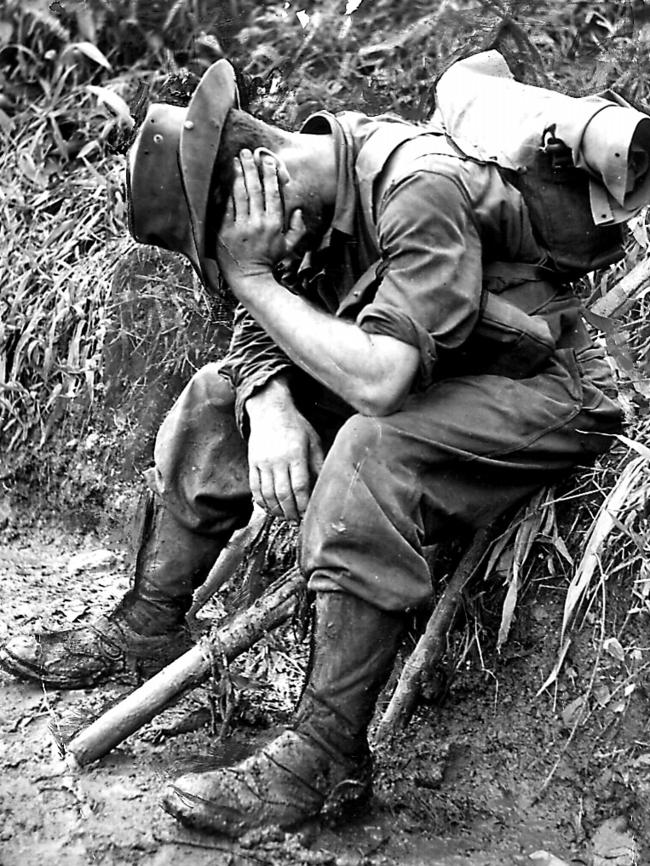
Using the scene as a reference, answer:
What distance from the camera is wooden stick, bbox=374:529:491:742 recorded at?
101 inches

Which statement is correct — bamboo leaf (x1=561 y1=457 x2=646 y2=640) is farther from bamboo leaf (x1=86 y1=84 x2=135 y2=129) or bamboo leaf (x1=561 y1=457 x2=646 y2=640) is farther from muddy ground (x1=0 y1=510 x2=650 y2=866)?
bamboo leaf (x1=86 y1=84 x2=135 y2=129)

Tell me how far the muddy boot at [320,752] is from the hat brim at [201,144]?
0.79m

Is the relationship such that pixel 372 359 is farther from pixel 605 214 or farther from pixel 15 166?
pixel 15 166

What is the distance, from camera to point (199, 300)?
3.77 metres

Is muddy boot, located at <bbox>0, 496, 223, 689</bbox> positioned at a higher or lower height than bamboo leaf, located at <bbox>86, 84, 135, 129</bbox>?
lower

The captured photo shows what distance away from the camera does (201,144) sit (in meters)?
2.20

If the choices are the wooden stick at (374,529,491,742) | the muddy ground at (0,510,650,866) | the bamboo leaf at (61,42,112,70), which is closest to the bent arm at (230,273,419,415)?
the wooden stick at (374,529,491,742)

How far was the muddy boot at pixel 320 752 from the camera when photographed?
6.91 ft

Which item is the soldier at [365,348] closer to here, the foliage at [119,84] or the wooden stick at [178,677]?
the wooden stick at [178,677]

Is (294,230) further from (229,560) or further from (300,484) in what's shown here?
(229,560)

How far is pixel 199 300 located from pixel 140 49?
180 cm

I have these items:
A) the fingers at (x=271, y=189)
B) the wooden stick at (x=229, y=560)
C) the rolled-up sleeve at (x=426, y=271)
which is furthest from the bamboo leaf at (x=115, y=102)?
the rolled-up sleeve at (x=426, y=271)

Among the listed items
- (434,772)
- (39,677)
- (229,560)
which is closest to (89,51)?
(229,560)

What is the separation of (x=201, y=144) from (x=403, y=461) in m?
0.75
